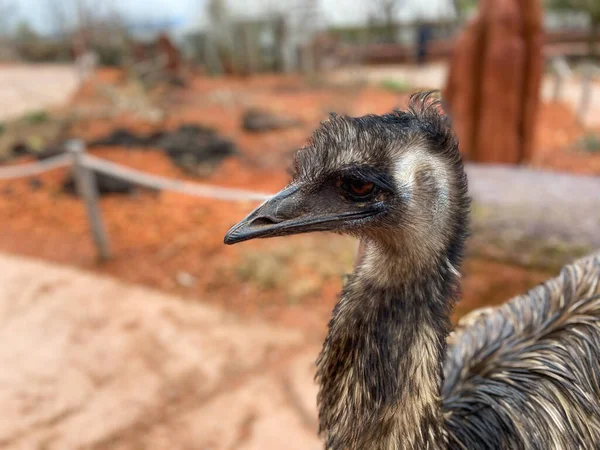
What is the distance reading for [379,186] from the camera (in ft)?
4.79

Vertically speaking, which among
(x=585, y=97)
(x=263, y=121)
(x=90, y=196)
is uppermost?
(x=90, y=196)

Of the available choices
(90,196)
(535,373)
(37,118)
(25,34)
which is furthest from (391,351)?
(25,34)

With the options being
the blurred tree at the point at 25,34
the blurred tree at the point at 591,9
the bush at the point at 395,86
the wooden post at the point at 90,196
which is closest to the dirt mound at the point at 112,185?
the wooden post at the point at 90,196

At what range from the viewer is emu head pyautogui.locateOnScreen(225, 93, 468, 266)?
56.5 inches

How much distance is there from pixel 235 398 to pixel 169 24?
17.8 m

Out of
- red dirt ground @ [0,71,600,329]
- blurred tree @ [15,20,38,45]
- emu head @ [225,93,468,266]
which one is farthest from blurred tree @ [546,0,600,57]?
emu head @ [225,93,468,266]

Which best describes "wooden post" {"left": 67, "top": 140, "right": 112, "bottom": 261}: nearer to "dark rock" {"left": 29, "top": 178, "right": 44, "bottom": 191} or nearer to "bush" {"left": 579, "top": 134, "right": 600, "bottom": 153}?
"dark rock" {"left": 29, "top": 178, "right": 44, "bottom": 191}

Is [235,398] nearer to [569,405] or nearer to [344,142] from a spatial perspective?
[569,405]

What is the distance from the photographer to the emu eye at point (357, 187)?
147cm

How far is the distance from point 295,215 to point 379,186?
0.23m

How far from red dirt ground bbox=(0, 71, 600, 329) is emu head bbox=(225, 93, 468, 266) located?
153cm

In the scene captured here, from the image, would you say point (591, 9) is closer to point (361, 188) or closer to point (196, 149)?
point (196, 149)

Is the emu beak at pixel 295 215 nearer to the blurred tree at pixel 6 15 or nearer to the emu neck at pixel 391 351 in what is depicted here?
the emu neck at pixel 391 351

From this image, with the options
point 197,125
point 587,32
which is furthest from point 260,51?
point 587,32
